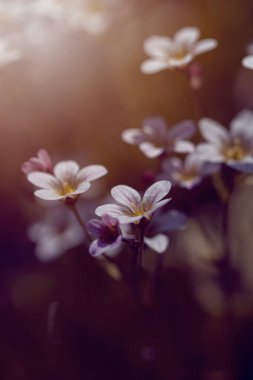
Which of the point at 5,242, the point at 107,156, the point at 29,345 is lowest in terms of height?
the point at 29,345

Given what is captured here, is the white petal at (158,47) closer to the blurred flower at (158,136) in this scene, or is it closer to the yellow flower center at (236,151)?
the blurred flower at (158,136)

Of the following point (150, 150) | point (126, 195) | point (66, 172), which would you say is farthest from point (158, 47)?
point (126, 195)

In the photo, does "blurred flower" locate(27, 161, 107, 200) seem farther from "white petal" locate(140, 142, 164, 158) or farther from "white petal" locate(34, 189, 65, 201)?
"white petal" locate(140, 142, 164, 158)

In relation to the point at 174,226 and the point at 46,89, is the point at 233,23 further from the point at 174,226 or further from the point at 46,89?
the point at 174,226

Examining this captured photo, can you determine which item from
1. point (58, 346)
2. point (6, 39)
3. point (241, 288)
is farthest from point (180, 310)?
point (6, 39)

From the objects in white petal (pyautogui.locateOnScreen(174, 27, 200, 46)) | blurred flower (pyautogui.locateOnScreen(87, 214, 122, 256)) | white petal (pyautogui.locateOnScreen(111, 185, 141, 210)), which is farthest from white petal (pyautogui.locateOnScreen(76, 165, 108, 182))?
white petal (pyautogui.locateOnScreen(174, 27, 200, 46))

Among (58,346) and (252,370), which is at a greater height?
(58,346)

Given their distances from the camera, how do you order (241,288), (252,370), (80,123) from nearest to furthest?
(252,370)
(241,288)
(80,123)

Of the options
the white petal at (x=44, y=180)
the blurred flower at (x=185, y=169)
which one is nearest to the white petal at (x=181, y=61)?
the blurred flower at (x=185, y=169)
